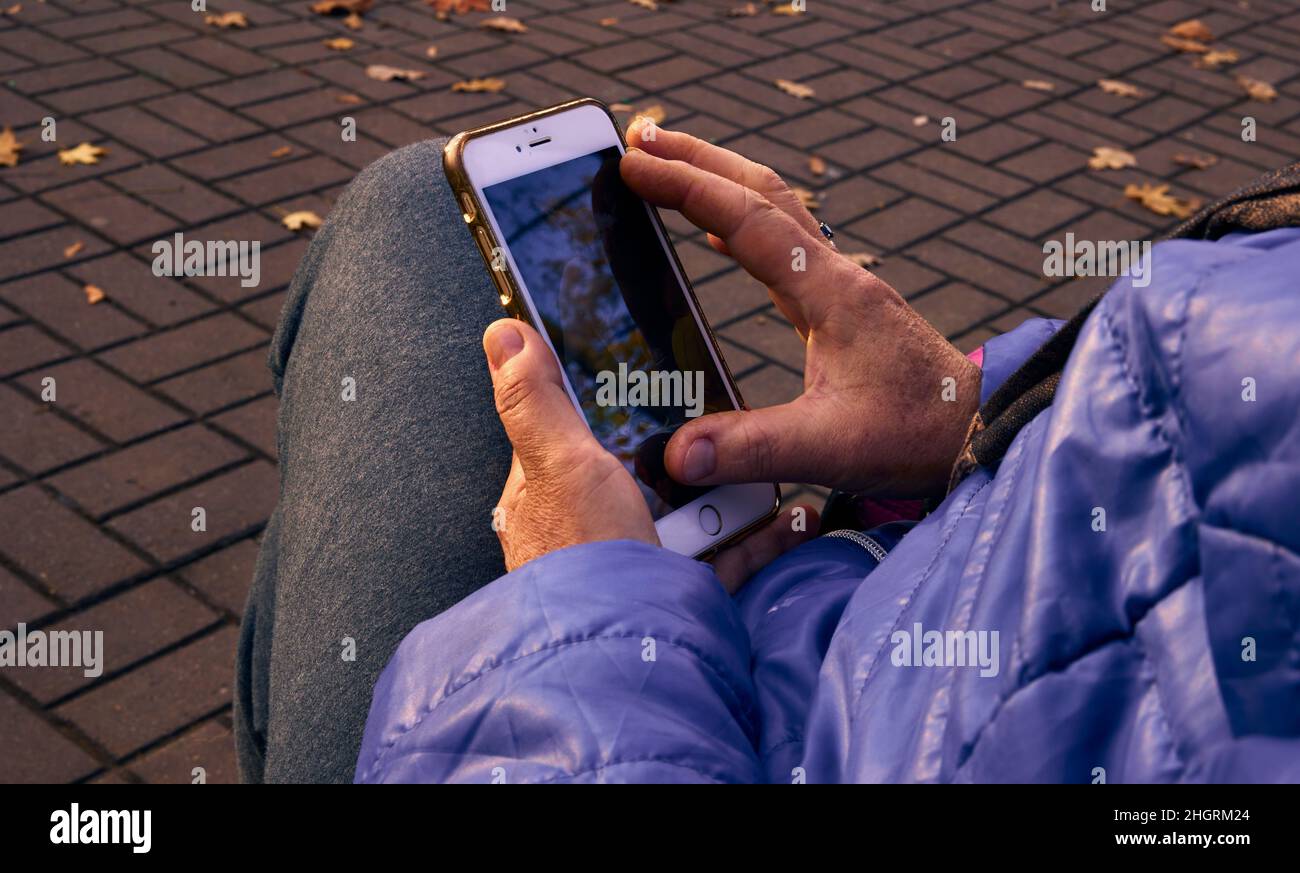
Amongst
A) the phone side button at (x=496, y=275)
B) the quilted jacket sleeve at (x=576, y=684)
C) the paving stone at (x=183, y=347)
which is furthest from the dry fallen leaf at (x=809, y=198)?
the quilted jacket sleeve at (x=576, y=684)

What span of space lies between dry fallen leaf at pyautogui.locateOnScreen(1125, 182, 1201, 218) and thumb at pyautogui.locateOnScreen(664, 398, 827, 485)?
12.8 feet

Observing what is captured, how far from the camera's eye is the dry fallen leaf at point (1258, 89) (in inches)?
246

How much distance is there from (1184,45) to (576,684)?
6780 mm

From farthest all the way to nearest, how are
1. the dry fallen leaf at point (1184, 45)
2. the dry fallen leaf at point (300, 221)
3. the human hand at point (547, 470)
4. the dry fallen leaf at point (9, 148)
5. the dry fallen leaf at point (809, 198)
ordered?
1. the dry fallen leaf at point (1184, 45)
2. the dry fallen leaf at point (809, 198)
3. the dry fallen leaf at point (9, 148)
4. the dry fallen leaf at point (300, 221)
5. the human hand at point (547, 470)

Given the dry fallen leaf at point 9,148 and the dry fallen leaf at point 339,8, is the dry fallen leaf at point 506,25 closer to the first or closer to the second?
the dry fallen leaf at point 339,8

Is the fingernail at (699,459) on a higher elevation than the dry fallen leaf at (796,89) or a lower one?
higher

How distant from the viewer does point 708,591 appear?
133 cm

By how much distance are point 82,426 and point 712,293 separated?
2036 mm

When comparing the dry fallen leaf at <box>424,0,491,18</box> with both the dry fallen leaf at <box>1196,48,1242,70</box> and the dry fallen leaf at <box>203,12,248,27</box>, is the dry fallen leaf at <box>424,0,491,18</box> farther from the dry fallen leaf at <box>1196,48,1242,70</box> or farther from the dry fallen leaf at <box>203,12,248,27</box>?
the dry fallen leaf at <box>1196,48,1242,70</box>

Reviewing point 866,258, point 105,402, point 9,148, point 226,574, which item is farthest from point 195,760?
point 9,148

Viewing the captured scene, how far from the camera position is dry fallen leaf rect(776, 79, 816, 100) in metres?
5.83

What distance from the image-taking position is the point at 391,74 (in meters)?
5.65

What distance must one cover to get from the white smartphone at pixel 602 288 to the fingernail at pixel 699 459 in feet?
0.28
